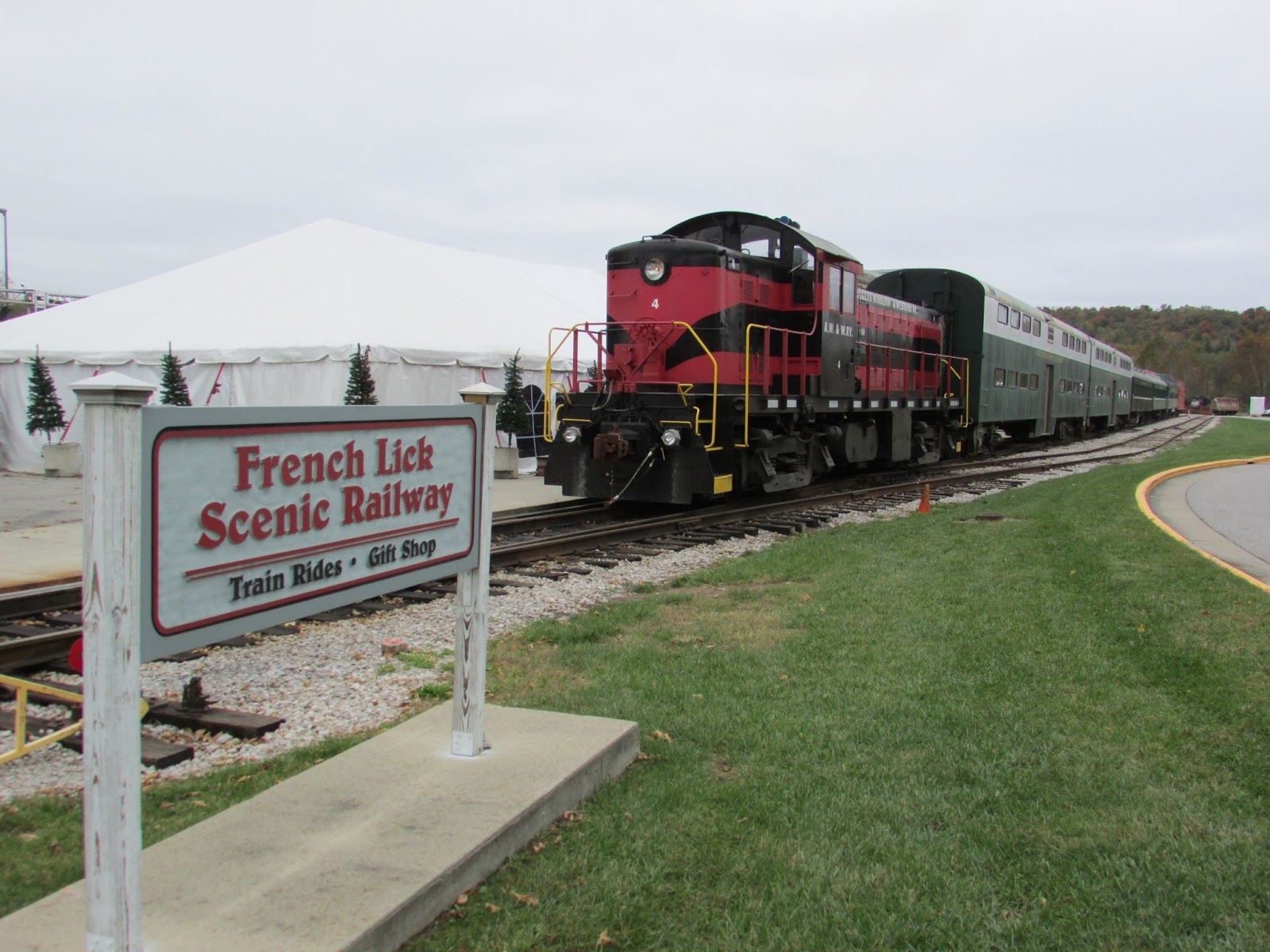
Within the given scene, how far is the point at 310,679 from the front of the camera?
17.8ft

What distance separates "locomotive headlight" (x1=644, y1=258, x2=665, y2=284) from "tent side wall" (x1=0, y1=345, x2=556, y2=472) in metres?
6.35

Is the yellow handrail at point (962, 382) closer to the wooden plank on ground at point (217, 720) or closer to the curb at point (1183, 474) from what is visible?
the curb at point (1183, 474)

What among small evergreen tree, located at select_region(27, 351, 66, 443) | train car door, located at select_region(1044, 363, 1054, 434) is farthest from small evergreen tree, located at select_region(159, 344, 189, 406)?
train car door, located at select_region(1044, 363, 1054, 434)

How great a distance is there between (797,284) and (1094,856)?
34.5ft

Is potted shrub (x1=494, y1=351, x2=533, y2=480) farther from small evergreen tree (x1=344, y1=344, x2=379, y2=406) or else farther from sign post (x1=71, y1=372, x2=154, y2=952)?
sign post (x1=71, y1=372, x2=154, y2=952)

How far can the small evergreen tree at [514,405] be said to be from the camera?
61.4 feet

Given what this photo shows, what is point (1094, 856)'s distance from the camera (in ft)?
10.7

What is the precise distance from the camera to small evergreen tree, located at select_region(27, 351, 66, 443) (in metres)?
18.6

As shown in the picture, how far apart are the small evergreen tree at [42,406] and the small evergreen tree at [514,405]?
8.70m

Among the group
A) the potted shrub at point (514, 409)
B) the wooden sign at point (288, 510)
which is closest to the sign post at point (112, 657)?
the wooden sign at point (288, 510)

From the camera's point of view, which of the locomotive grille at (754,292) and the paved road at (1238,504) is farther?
the locomotive grille at (754,292)

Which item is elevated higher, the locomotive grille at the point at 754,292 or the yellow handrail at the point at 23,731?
the locomotive grille at the point at 754,292

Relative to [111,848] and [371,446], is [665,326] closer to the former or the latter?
[371,446]

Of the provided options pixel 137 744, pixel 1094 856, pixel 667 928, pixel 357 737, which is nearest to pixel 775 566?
pixel 357 737
